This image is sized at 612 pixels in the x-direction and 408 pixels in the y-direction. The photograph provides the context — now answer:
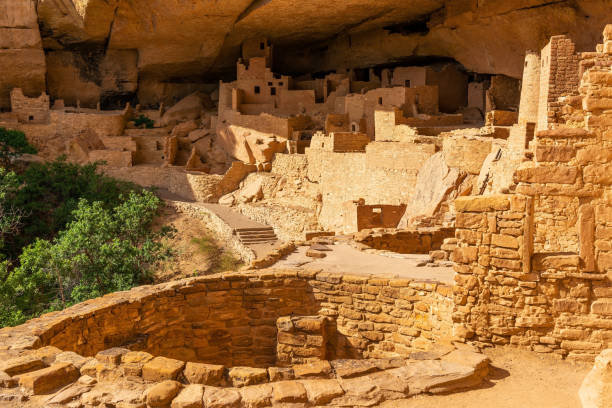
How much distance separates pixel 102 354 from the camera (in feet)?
18.9

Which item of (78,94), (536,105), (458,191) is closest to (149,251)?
(458,191)

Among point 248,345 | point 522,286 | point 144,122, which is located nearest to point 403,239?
point 248,345

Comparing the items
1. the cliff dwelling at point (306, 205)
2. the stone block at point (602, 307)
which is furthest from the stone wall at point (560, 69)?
the stone block at point (602, 307)

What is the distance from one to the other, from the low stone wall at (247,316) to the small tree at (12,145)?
2534 centimetres

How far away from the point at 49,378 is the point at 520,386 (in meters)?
4.07

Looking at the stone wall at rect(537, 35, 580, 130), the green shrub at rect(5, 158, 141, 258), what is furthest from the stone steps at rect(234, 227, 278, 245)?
the stone wall at rect(537, 35, 580, 130)

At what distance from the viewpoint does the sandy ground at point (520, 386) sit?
15.9 ft

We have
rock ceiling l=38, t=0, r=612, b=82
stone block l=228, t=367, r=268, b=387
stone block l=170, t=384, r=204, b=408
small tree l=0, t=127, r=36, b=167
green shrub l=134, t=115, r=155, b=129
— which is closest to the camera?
stone block l=170, t=384, r=204, b=408

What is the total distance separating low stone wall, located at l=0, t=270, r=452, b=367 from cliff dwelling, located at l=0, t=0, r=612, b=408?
1.2 inches

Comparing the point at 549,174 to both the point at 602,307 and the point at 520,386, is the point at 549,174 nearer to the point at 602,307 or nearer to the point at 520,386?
the point at 602,307

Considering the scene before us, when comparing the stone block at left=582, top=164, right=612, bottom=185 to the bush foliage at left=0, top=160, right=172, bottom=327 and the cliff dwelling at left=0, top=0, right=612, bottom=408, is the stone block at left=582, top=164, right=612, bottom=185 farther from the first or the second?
the bush foliage at left=0, top=160, right=172, bottom=327

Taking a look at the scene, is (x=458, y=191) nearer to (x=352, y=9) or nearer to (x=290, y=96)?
(x=352, y=9)

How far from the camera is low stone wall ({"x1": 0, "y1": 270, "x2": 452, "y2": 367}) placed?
22.9 ft

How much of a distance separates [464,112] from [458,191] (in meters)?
12.6
